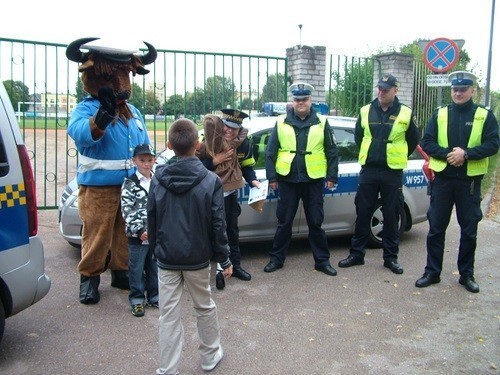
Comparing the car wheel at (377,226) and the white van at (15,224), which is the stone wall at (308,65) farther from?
the white van at (15,224)

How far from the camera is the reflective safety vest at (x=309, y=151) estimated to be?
18.2ft

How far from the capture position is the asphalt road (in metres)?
3.76

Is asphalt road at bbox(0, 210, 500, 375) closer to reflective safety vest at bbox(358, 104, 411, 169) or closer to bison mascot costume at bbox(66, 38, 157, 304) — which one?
bison mascot costume at bbox(66, 38, 157, 304)

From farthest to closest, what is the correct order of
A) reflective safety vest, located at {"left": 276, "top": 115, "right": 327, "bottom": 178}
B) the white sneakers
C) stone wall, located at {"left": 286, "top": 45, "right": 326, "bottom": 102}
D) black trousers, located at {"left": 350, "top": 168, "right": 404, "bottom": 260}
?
stone wall, located at {"left": 286, "top": 45, "right": 326, "bottom": 102} < black trousers, located at {"left": 350, "top": 168, "right": 404, "bottom": 260} < reflective safety vest, located at {"left": 276, "top": 115, "right": 327, "bottom": 178} < the white sneakers

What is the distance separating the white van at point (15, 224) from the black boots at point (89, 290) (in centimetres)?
106

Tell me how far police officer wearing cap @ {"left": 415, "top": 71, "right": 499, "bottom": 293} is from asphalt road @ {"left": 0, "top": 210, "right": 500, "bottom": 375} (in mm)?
475

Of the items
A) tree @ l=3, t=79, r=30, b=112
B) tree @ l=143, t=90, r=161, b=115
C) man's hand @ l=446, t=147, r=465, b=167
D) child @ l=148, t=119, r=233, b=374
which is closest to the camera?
child @ l=148, t=119, r=233, b=374

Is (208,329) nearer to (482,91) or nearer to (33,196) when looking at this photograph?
(33,196)

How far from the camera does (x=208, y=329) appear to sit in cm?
358

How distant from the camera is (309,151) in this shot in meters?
5.55

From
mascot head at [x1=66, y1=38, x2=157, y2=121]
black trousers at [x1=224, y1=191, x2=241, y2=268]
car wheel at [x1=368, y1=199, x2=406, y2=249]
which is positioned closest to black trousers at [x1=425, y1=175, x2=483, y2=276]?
car wheel at [x1=368, y1=199, x2=406, y2=249]

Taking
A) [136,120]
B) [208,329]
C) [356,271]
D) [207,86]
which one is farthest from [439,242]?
[207,86]

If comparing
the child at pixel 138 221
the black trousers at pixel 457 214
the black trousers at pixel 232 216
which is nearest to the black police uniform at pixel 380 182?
the black trousers at pixel 457 214

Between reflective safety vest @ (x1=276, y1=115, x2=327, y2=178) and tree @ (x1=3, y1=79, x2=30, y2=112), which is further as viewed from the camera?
tree @ (x1=3, y1=79, x2=30, y2=112)
